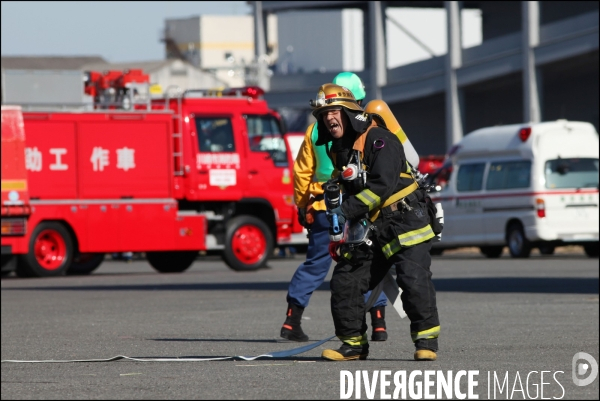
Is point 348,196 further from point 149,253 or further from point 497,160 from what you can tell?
point 497,160

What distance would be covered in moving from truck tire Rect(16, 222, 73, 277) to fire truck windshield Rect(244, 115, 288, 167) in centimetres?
367

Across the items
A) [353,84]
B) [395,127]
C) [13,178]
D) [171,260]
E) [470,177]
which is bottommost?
[171,260]

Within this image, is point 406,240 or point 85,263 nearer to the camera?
point 406,240

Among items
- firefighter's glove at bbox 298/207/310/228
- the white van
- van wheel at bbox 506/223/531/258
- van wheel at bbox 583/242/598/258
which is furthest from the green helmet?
van wheel at bbox 583/242/598/258

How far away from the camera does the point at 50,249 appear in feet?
69.7

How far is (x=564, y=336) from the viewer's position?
9961 millimetres

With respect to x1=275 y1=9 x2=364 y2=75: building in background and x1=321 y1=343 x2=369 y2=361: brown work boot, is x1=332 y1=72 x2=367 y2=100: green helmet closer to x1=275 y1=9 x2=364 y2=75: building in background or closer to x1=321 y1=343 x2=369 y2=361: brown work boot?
x1=321 y1=343 x2=369 y2=361: brown work boot

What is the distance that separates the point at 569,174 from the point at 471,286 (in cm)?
804

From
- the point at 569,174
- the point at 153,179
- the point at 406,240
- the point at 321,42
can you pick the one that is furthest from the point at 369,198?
the point at 321,42

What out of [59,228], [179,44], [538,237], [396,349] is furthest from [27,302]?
[179,44]

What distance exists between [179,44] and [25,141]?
318ft

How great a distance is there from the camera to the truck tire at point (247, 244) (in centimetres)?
2236

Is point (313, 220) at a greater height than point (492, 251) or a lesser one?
greater

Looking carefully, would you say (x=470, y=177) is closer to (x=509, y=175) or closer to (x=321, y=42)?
(x=509, y=175)
